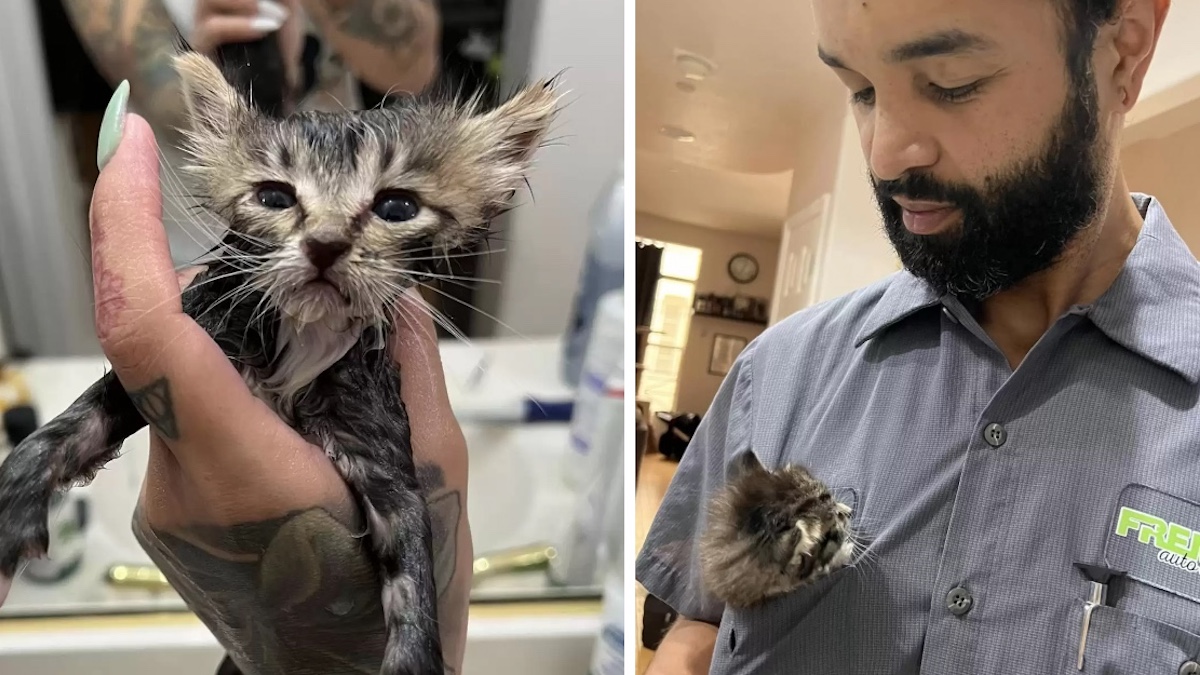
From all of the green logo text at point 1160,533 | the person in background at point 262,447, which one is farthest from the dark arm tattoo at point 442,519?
the green logo text at point 1160,533

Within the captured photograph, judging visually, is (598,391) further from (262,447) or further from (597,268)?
(262,447)

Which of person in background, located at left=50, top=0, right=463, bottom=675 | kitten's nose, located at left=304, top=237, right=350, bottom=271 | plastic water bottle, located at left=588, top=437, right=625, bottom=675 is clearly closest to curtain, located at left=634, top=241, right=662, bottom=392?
plastic water bottle, located at left=588, top=437, right=625, bottom=675

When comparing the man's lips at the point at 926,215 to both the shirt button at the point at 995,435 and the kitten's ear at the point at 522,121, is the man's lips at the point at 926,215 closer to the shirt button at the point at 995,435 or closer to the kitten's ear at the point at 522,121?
the shirt button at the point at 995,435

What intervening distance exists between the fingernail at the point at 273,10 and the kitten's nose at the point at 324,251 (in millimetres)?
211

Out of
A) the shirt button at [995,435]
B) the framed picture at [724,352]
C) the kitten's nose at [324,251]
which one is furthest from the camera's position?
the framed picture at [724,352]

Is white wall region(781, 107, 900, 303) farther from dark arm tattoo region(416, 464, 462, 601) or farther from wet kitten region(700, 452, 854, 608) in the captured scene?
dark arm tattoo region(416, 464, 462, 601)

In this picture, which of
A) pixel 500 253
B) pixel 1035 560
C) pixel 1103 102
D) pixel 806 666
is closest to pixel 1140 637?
A: pixel 1035 560

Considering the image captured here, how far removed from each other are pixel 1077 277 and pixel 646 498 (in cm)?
39

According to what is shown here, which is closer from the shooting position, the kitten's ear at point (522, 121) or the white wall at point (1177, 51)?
the kitten's ear at point (522, 121)

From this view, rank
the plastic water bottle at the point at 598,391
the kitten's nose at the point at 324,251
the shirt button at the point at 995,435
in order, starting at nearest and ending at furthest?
the kitten's nose at the point at 324,251 < the shirt button at the point at 995,435 < the plastic water bottle at the point at 598,391

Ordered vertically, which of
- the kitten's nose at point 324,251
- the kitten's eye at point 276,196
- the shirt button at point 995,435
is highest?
the kitten's eye at point 276,196

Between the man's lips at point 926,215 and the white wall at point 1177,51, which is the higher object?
the white wall at point 1177,51

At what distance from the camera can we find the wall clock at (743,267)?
77 cm

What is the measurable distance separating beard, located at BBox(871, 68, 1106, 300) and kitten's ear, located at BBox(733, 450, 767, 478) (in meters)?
0.20
